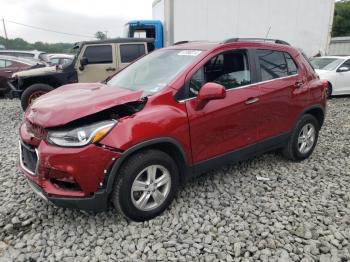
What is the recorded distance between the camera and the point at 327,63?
1032 cm

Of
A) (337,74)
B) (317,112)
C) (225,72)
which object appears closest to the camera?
(225,72)

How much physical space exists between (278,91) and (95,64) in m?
5.51

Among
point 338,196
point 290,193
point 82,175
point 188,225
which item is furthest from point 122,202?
point 338,196

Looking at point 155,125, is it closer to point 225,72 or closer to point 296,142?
point 225,72

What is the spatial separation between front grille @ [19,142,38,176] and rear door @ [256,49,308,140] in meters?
2.60

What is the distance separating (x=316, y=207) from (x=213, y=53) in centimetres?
207

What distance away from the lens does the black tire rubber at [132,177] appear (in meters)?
2.87

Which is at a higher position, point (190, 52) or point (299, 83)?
point (190, 52)

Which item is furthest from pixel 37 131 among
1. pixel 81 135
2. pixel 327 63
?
pixel 327 63

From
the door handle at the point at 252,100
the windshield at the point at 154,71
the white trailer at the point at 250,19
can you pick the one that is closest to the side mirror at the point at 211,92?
the windshield at the point at 154,71

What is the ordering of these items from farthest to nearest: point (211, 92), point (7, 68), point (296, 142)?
point (7, 68), point (296, 142), point (211, 92)

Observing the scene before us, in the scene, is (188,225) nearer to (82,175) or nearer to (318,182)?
(82,175)

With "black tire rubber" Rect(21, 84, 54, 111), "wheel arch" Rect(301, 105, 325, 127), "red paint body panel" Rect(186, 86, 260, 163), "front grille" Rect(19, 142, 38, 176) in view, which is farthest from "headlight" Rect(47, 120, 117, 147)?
"black tire rubber" Rect(21, 84, 54, 111)

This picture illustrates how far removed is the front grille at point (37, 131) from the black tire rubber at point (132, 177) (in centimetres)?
78
